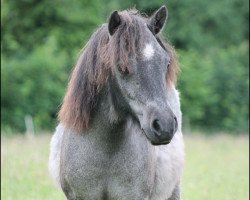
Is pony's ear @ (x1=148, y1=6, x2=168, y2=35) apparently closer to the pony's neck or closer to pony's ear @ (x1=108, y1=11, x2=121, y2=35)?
pony's ear @ (x1=108, y1=11, x2=121, y2=35)

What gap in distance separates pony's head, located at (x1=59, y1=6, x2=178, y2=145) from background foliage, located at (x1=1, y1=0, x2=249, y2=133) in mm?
15031

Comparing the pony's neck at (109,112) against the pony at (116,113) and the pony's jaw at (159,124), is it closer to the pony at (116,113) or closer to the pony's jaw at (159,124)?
the pony at (116,113)

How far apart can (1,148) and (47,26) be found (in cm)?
1201

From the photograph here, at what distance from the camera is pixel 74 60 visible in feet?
81.2

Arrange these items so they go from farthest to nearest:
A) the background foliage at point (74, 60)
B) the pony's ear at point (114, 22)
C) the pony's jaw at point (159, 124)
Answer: the background foliage at point (74, 60) → the pony's ear at point (114, 22) → the pony's jaw at point (159, 124)

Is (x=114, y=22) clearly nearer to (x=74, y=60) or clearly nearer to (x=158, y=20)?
(x=158, y=20)

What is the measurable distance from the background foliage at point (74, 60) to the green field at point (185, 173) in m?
6.38

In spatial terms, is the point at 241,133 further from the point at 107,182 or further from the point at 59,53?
the point at 107,182

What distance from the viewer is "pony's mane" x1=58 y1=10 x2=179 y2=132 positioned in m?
4.64

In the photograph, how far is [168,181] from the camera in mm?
5609

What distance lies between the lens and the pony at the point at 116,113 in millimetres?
4605

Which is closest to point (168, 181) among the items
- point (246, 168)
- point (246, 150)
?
point (246, 168)

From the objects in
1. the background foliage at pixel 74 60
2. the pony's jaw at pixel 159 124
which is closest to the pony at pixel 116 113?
the pony's jaw at pixel 159 124

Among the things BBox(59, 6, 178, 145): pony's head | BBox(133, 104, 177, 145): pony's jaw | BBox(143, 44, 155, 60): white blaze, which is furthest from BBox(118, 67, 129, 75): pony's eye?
BBox(133, 104, 177, 145): pony's jaw
